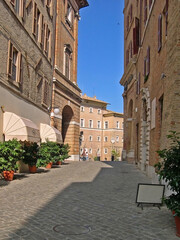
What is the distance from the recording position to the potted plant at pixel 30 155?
1441 centimetres

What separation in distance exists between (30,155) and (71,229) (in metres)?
9.70

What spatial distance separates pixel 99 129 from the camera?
7419cm

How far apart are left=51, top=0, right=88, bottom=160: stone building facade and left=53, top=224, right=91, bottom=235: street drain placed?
18.7 meters

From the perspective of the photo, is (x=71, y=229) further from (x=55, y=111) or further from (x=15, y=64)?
(x=55, y=111)

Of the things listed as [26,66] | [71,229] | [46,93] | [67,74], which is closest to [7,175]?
[71,229]

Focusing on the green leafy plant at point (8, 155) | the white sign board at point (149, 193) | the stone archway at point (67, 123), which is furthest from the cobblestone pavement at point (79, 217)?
the stone archway at point (67, 123)

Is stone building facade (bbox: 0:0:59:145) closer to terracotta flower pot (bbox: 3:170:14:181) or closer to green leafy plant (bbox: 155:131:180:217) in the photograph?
terracotta flower pot (bbox: 3:170:14:181)

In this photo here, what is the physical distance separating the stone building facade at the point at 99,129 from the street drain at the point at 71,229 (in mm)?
65433

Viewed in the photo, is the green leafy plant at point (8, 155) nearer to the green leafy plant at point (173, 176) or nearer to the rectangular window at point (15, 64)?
the rectangular window at point (15, 64)

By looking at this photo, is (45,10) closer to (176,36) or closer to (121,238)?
(176,36)

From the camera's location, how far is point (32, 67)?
18.2 m

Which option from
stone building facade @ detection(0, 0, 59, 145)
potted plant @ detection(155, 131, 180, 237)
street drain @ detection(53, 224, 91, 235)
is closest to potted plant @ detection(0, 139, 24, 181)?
stone building facade @ detection(0, 0, 59, 145)

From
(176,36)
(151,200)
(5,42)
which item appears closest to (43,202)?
(151,200)

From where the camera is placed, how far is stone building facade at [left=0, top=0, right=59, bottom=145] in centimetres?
1357
